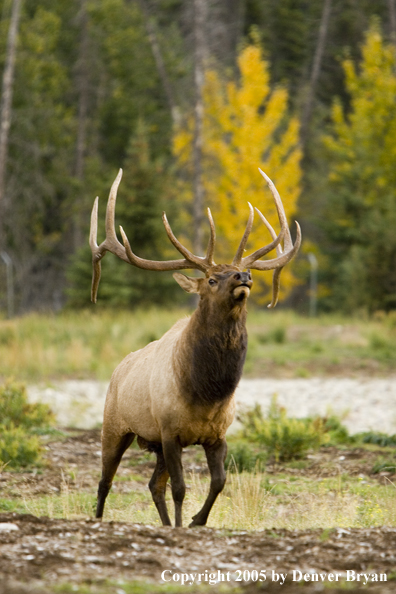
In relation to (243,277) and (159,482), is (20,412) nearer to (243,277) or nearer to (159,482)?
(159,482)

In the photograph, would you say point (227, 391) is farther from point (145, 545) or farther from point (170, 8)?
point (170, 8)

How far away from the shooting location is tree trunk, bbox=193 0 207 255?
2648 centimetres

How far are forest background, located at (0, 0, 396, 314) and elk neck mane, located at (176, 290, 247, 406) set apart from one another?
1872cm

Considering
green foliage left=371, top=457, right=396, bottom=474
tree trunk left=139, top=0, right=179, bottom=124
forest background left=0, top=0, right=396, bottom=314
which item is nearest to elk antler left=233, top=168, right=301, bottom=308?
green foliage left=371, top=457, right=396, bottom=474

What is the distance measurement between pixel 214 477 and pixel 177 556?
139cm

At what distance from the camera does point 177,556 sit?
4621 millimetres

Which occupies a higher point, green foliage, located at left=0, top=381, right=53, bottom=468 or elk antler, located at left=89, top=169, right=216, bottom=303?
elk antler, located at left=89, top=169, right=216, bottom=303

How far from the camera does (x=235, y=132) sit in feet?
94.1

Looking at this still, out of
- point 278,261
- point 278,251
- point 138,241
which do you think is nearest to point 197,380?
point 278,261

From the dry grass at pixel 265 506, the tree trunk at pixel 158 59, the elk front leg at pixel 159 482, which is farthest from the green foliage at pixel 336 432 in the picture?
the tree trunk at pixel 158 59

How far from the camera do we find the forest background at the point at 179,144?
27141 mm

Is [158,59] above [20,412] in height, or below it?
above

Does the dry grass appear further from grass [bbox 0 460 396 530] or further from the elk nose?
the elk nose

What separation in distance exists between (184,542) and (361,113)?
27508 mm
